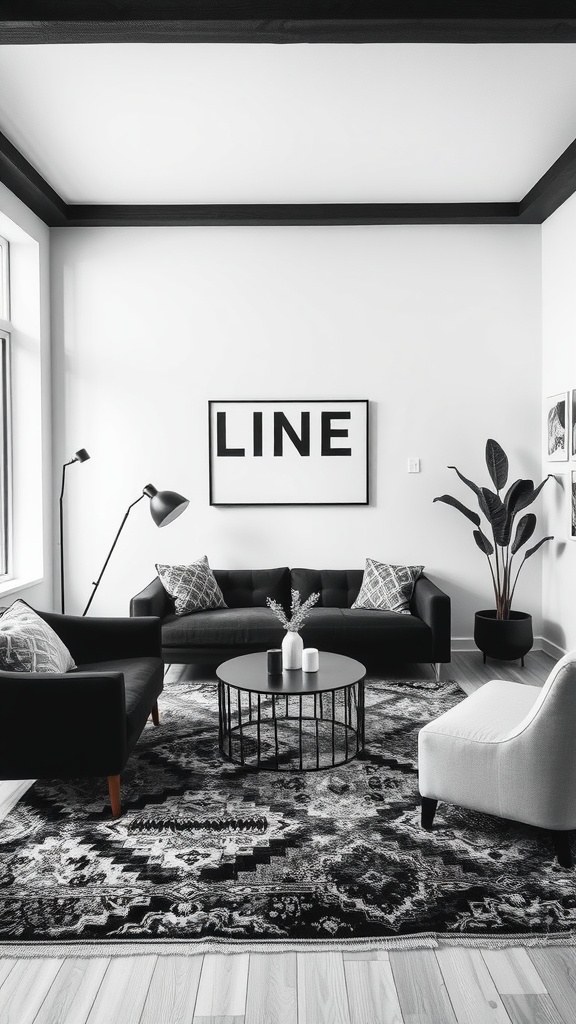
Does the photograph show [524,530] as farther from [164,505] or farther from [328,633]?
[164,505]

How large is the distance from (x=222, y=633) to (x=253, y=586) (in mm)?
693

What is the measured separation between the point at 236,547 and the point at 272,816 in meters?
2.79

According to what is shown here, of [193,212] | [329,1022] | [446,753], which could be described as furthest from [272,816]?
[193,212]

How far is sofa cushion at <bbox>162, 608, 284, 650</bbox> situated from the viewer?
444cm

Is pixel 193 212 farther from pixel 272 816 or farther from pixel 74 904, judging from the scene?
pixel 74 904

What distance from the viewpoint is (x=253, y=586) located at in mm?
5086

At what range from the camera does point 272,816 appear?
2691 millimetres

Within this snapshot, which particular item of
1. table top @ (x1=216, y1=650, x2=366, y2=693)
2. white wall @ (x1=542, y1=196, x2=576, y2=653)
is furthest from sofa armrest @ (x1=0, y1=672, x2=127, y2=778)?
white wall @ (x1=542, y1=196, x2=576, y2=653)

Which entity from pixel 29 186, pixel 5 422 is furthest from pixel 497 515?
pixel 29 186

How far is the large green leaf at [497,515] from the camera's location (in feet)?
15.6

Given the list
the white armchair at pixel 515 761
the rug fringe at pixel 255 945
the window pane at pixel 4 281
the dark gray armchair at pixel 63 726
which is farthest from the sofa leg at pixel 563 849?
the window pane at pixel 4 281

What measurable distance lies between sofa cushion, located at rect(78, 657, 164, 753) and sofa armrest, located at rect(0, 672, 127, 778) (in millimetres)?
83

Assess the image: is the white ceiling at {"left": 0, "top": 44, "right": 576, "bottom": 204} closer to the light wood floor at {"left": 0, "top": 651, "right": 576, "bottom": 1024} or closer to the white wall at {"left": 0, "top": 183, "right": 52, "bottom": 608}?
the white wall at {"left": 0, "top": 183, "right": 52, "bottom": 608}

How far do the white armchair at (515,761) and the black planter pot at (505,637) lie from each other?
2.11 m
